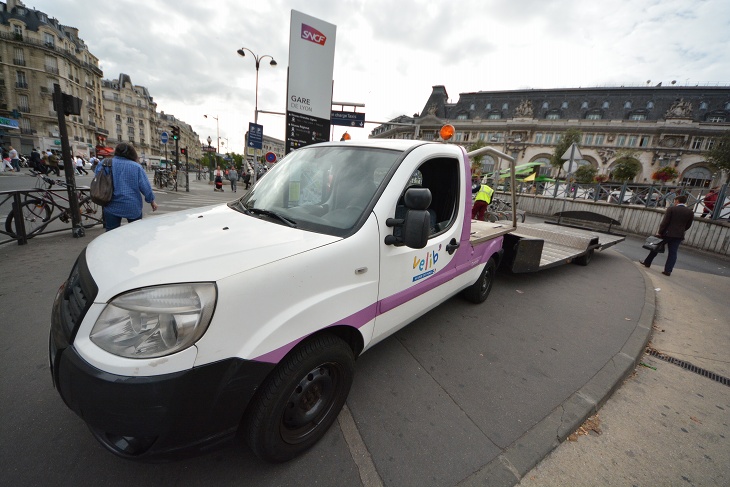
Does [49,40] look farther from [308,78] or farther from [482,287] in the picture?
[482,287]

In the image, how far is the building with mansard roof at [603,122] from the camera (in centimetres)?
5650

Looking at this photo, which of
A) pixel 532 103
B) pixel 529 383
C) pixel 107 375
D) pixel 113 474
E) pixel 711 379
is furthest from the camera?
pixel 532 103

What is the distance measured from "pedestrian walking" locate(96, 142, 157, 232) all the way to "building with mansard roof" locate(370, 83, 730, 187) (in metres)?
51.9

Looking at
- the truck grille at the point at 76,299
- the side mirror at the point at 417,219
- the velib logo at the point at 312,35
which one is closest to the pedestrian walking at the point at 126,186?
the truck grille at the point at 76,299

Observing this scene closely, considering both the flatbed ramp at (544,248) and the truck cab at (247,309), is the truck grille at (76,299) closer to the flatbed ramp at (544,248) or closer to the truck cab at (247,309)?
the truck cab at (247,309)

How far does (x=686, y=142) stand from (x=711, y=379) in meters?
82.1

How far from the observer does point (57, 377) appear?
1.41 meters

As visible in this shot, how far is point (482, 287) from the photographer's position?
4.29 m

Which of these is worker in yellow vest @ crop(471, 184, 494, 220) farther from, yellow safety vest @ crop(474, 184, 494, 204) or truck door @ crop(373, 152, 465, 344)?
truck door @ crop(373, 152, 465, 344)

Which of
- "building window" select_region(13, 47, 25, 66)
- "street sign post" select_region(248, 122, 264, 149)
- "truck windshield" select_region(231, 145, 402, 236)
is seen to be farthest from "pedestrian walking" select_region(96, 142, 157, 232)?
"building window" select_region(13, 47, 25, 66)

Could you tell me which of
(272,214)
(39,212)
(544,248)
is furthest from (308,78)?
(544,248)

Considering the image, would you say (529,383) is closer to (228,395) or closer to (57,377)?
(228,395)

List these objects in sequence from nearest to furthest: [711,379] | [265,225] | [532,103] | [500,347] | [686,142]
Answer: [265,225], [711,379], [500,347], [686,142], [532,103]

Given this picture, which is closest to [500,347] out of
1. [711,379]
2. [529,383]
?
[529,383]
